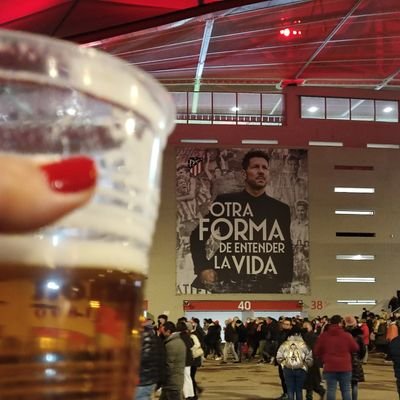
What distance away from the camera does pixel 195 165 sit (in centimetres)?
2627

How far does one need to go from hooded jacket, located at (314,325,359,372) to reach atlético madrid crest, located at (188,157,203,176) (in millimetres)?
19013

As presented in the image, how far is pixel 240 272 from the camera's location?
2622 centimetres

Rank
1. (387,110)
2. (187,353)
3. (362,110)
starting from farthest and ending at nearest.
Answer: (387,110) → (362,110) → (187,353)

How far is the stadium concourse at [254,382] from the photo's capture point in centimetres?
1074

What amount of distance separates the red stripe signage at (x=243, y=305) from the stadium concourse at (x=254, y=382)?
703 cm

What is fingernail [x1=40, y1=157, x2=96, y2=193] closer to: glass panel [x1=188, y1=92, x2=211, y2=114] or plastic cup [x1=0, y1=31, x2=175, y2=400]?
plastic cup [x1=0, y1=31, x2=175, y2=400]

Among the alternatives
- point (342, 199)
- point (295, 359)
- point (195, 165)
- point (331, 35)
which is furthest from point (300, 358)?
point (342, 199)

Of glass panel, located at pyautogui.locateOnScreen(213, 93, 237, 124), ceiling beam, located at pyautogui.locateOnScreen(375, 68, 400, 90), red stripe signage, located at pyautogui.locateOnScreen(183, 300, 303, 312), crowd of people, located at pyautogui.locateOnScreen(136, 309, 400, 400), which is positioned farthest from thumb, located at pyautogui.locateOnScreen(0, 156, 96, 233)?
glass panel, located at pyautogui.locateOnScreen(213, 93, 237, 124)

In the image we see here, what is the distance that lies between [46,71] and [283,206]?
26.7m

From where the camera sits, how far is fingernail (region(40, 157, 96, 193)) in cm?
44

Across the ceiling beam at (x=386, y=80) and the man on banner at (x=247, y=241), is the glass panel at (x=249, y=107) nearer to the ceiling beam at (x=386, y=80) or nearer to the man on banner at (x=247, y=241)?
the man on banner at (x=247, y=241)

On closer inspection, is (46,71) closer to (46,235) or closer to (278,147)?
(46,235)

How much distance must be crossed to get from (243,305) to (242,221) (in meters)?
3.33

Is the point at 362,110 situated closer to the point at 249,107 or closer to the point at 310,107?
the point at 310,107
